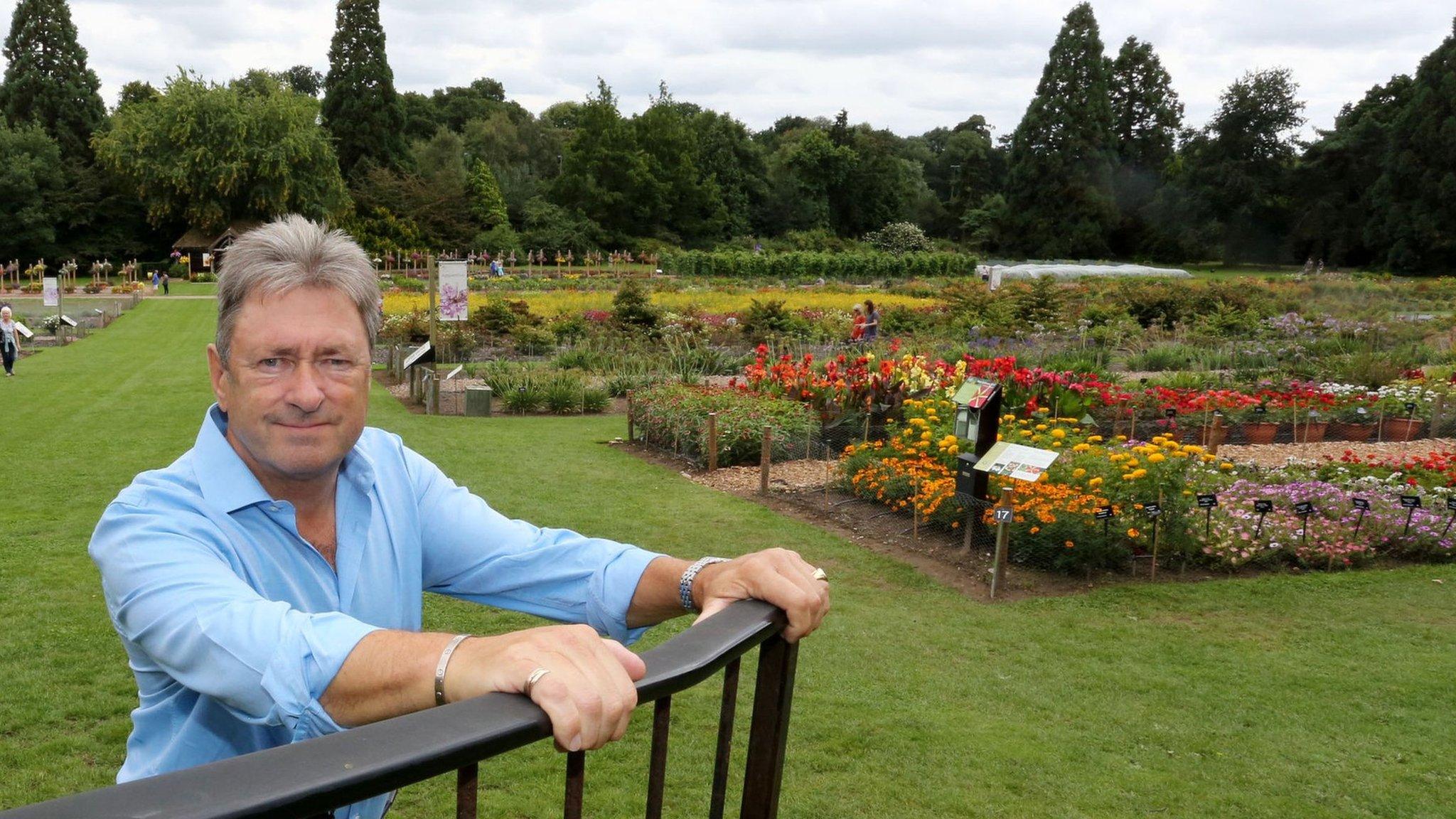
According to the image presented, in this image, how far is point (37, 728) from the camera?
4805 mm

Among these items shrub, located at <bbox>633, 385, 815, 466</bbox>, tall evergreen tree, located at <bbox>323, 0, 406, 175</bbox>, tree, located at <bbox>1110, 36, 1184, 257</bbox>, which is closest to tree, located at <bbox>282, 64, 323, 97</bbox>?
tall evergreen tree, located at <bbox>323, 0, 406, 175</bbox>

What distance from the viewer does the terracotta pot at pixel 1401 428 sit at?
44.4 feet

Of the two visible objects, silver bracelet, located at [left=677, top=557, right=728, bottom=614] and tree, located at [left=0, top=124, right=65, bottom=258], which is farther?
tree, located at [left=0, top=124, right=65, bottom=258]

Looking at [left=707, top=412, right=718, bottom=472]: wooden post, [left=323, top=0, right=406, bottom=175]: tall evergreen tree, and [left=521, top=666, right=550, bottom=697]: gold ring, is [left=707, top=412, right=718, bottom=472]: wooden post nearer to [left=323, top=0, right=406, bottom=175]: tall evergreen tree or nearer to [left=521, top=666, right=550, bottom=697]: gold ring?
[left=521, top=666, right=550, bottom=697]: gold ring

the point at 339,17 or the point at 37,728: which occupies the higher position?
the point at 339,17

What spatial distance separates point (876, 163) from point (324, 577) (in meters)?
68.6

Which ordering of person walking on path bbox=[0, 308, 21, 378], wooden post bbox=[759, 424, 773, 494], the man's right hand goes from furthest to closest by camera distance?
person walking on path bbox=[0, 308, 21, 378]
wooden post bbox=[759, 424, 773, 494]
the man's right hand

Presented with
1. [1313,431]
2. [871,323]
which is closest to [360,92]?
[871,323]

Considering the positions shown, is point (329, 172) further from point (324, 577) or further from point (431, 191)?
point (324, 577)

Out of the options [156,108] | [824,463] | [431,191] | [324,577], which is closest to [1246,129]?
[431,191]

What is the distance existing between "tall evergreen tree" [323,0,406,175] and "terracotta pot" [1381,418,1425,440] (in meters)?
53.8

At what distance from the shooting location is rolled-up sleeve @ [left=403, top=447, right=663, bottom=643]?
1.80m

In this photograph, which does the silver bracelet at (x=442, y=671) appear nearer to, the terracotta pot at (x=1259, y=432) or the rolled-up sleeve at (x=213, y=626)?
the rolled-up sleeve at (x=213, y=626)

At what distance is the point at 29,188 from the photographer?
162 ft
